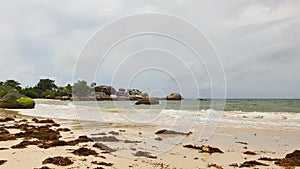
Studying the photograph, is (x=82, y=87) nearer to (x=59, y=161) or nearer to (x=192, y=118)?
(x=192, y=118)

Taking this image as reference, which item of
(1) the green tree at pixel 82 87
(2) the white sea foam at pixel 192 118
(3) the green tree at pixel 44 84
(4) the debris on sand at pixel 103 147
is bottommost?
(4) the debris on sand at pixel 103 147

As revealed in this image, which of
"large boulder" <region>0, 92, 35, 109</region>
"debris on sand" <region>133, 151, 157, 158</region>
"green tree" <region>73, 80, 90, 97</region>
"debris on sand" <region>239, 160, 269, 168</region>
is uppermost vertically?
"green tree" <region>73, 80, 90, 97</region>

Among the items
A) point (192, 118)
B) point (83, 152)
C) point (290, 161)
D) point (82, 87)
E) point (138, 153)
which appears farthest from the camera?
point (82, 87)

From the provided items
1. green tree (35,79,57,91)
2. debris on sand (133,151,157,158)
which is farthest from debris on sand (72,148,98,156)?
green tree (35,79,57,91)

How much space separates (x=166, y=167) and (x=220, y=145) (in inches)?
167

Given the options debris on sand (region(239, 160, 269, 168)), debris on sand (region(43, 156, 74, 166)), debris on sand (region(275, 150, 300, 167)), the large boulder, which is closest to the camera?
debris on sand (region(43, 156, 74, 166))

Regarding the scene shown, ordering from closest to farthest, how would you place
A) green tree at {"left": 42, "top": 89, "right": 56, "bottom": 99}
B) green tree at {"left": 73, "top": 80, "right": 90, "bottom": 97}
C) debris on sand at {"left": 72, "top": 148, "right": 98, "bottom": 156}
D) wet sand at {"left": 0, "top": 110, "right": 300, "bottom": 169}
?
wet sand at {"left": 0, "top": 110, "right": 300, "bottom": 169} < debris on sand at {"left": 72, "top": 148, "right": 98, "bottom": 156} < green tree at {"left": 73, "top": 80, "right": 90, "bottom": 97} < green tree at {"left": 42, "top": 89, "right": 56, "bottom": 99}

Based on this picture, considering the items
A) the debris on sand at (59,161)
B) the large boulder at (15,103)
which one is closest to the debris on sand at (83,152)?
the debris on sand at (59,161)

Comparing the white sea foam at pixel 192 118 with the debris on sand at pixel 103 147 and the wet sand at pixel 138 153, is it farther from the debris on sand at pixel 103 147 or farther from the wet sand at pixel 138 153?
the debris on sand at pixel 103 147

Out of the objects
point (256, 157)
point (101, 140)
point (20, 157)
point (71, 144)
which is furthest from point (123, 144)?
point (256, 157)

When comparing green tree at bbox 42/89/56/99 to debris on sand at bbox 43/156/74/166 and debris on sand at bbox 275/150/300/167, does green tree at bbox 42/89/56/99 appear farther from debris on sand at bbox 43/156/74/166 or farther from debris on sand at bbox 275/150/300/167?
debris on sand at bbox 275/150/300/167

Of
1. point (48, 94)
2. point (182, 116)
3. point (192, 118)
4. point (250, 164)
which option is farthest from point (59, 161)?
point (48, 94)

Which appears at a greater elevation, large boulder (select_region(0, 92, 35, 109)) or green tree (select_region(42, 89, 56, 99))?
green tree (select_region(42, 89, 56, 99))

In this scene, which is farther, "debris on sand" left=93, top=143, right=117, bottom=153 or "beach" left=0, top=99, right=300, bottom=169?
"debris on sand" left=93, top=143, right=117, bottom=153
